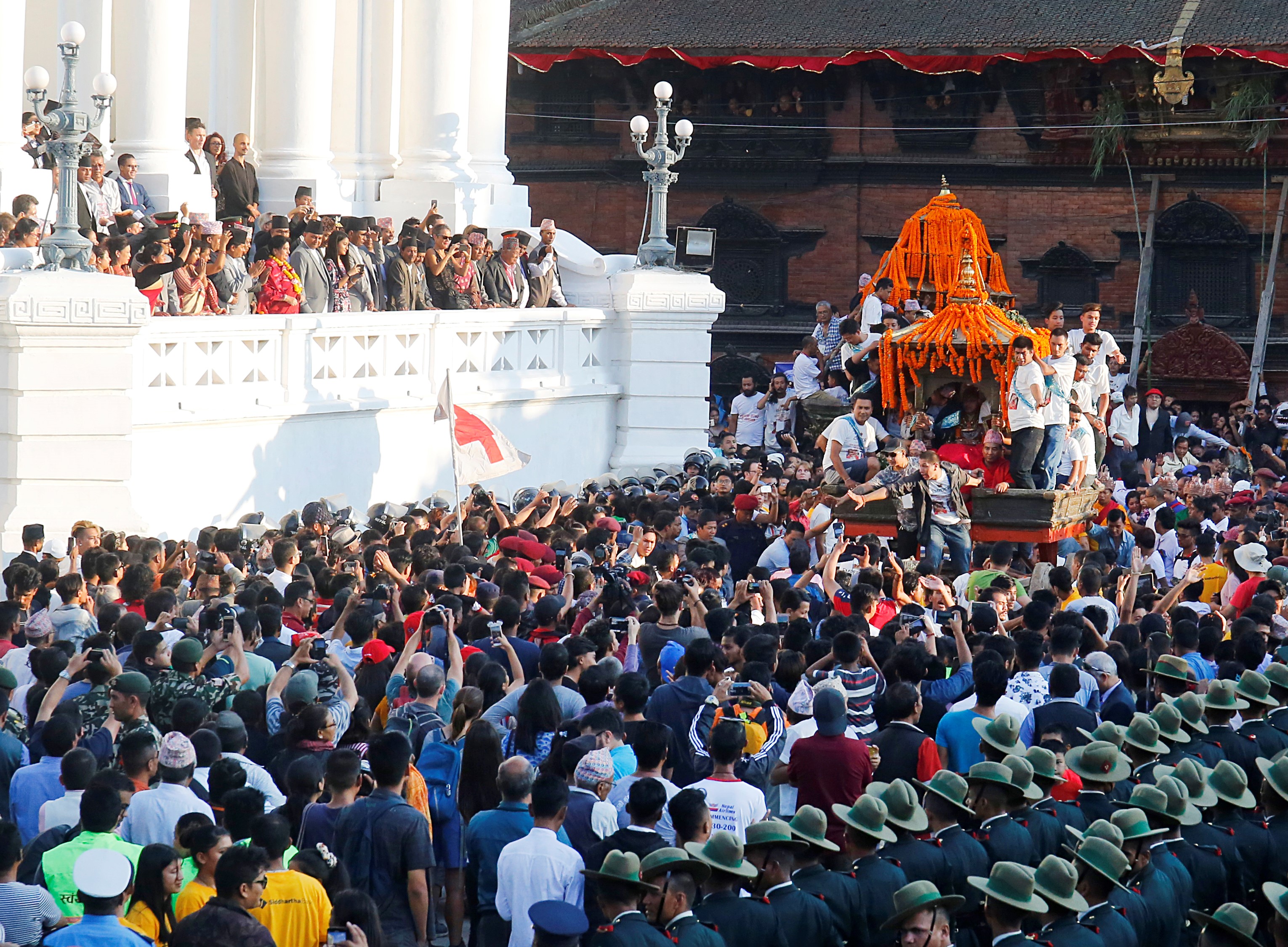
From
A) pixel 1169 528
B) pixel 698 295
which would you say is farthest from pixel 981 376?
pixel 698 295

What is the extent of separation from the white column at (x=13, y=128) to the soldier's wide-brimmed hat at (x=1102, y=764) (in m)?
13.4

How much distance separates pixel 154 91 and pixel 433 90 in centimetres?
440

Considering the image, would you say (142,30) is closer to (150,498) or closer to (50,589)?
(150,498)

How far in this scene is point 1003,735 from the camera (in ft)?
31.1

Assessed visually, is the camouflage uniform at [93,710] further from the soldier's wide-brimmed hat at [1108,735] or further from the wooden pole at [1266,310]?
the wooden pole at [1266,310]

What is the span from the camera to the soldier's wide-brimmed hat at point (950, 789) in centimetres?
864

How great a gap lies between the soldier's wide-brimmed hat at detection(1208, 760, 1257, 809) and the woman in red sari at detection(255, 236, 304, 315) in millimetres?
12410

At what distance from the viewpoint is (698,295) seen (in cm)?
2453

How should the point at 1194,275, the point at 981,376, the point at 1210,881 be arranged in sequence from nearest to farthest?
the point at 1210,881 < the point at 981,376 < the point at 1194,275

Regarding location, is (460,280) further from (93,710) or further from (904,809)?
(904,809)

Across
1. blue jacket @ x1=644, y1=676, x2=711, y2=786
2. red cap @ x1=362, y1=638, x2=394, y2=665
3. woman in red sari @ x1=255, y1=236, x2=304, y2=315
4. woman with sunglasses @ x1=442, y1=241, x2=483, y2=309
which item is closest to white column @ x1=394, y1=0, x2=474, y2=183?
woman with sunglasses @ x1=442, y1=241, x2=483, y2=309

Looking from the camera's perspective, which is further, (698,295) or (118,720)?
(698,295)

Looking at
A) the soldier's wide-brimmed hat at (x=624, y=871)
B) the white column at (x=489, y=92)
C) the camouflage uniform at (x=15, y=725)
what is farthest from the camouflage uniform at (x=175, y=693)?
Answer: the white column at (x=489, y=92)

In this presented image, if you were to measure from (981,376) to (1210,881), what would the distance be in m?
10.5
